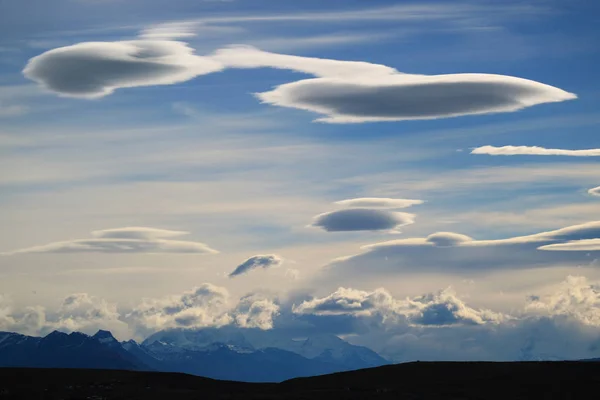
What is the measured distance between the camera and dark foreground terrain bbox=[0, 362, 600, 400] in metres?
138

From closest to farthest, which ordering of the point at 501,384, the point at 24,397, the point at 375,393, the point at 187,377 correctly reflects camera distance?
the point at 24,397
the point at 375,393
the point at 501,384
the point at 187,377

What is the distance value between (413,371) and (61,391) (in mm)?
70390

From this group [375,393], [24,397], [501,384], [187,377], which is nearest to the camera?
[24,397]

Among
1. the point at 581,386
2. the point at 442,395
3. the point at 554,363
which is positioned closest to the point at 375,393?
the point at 442,395

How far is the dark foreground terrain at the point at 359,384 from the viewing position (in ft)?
451

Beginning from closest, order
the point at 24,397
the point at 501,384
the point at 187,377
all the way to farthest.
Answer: the point at 24,397 → the point at 501,384 → the point at 187,377

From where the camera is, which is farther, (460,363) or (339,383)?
(460,363)

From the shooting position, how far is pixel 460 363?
173 metres

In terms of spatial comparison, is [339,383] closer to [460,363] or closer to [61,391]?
[460,363]

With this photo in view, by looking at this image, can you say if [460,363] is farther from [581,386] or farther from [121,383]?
[121,383]

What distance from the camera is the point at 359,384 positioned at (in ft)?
516

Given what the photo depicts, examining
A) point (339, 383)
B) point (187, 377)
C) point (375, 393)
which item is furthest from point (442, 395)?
point (187, 377)

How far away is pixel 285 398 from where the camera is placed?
132750 millimetres

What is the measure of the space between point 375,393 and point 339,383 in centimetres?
1986
